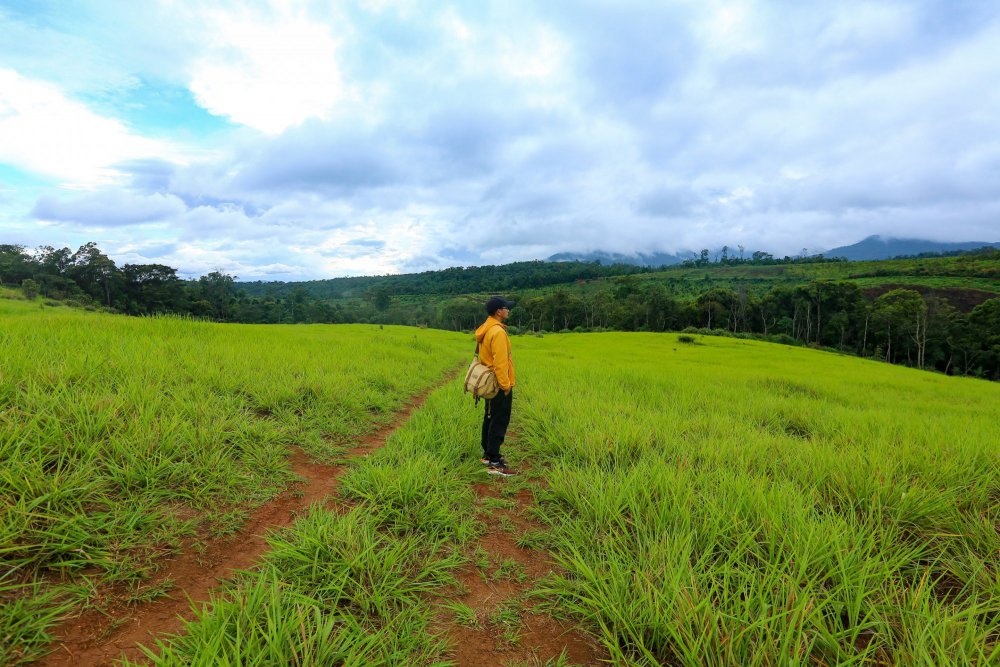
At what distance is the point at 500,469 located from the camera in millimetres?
4984

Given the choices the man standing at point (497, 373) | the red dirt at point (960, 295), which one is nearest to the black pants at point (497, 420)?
the man standing at point (497, 373)

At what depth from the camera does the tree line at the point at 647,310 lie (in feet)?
178

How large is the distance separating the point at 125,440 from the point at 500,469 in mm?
3864

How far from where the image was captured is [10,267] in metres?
62.6

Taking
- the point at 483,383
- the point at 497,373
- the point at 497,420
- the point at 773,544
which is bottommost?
the point at 773,544

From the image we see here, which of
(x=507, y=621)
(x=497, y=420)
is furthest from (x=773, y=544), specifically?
(x=497, y=420)

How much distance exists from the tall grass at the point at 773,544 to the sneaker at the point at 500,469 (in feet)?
Answer: 1.91

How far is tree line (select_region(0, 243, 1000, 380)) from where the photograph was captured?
54.2 meters

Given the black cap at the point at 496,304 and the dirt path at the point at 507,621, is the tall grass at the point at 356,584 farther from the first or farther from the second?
the black cap at the point at 496,304

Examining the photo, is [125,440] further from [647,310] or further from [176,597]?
[647,310]

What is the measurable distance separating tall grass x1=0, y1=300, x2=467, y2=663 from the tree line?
50832 mm

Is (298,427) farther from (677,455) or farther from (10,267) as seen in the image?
(10,267)

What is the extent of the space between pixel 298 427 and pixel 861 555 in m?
6.02

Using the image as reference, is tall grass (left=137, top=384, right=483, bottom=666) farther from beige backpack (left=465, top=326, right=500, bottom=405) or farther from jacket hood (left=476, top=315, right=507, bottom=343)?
jacket hood (left=476, top=315, right=507, bottom=343)
